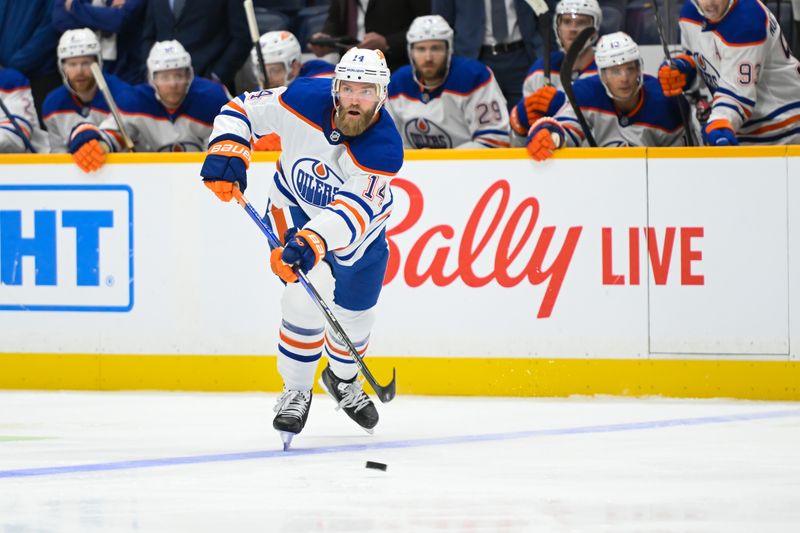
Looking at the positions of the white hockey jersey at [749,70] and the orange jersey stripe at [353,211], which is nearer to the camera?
the orange jersey stripe at [353,211]

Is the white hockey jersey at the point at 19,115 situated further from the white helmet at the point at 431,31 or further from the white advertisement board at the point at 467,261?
the white helmet at the point at 431,31

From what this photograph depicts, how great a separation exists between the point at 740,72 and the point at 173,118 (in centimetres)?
256

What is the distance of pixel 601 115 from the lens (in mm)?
6047

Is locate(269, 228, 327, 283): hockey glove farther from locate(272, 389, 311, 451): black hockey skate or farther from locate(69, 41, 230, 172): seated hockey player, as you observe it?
locate(69, 41, 230, 172): seated hockey player

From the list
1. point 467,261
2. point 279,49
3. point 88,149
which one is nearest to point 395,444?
point 467,261

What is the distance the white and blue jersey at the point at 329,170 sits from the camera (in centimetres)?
418

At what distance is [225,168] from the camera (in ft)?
13.9

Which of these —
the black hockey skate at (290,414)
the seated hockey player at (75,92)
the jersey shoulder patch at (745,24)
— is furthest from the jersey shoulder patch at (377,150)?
the seated hockey player at (75,92)

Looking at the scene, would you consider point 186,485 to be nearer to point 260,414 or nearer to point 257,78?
point 260,414

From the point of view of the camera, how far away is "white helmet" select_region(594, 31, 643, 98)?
19.3ft

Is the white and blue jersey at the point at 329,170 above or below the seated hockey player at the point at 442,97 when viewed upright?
below

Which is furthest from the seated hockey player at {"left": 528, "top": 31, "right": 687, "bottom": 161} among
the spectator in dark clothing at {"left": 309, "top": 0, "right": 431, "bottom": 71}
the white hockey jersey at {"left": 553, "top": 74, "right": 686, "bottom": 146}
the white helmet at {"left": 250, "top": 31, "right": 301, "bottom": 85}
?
the white helmet at {"left": 250, "top": 31, "right": 301, "bottom": 85}

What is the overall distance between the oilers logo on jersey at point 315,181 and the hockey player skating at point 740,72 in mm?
1838

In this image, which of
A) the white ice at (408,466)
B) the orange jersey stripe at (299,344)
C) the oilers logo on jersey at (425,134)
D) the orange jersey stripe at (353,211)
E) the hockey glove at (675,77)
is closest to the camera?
the white ice at (408,466)
